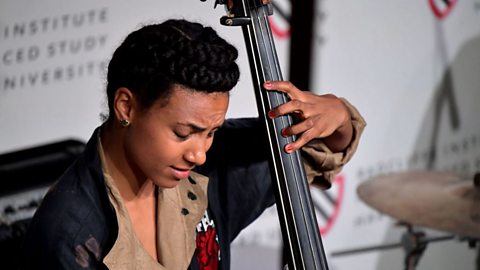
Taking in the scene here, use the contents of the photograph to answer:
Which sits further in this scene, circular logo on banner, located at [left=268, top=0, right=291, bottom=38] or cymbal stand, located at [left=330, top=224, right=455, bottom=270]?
cymbal stand, located at [left=330, top=224, right=455, bottom=270]

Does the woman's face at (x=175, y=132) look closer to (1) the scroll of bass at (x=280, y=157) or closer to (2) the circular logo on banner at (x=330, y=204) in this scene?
(1) the scroll of bass at (x=280, y=157)

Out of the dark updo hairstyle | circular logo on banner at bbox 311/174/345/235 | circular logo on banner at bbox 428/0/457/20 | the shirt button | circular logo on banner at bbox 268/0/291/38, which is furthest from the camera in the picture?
circular logo on banner at bbox 428/0/457/20

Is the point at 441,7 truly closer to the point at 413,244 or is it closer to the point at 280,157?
the point at 413,244

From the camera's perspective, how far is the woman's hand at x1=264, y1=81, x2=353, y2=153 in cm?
104

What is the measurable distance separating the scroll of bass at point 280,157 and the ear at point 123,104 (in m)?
0.13

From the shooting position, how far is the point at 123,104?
1.03 metres

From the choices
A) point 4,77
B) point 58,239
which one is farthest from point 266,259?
point 58,239

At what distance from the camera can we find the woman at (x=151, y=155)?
1.01m

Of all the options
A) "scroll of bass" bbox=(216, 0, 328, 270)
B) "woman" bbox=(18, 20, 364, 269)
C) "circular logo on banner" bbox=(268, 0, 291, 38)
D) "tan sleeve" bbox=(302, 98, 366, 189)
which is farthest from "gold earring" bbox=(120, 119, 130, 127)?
"circular logo on banner" bbox=(268, 0, 291, 38)

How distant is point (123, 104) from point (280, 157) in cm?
18

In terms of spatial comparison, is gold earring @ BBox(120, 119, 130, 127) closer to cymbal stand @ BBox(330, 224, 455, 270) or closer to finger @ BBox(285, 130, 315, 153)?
finger @ BBox(285, 130, 315, 153)

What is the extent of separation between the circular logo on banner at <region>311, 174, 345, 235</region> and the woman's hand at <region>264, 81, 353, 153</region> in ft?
2.57

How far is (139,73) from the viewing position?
40.0 inches

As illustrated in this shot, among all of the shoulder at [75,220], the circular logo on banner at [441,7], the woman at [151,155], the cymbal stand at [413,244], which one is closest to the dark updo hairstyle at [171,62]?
the woman at [151,155]
